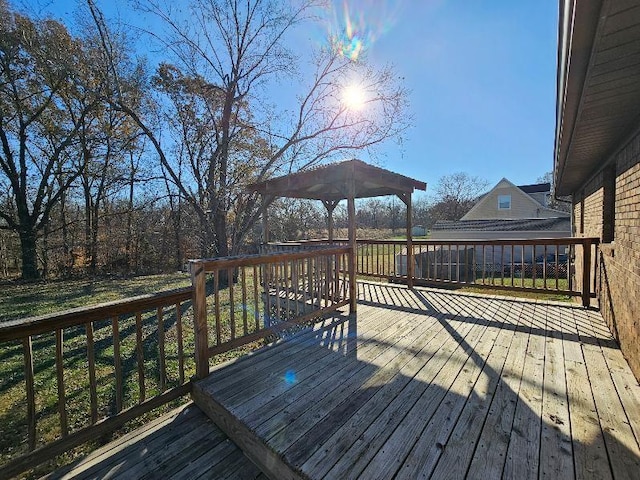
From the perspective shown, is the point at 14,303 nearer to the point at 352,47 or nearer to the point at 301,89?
the point at 301,89

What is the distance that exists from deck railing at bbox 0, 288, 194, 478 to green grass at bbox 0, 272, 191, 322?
2.20m

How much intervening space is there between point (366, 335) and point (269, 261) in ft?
4.65

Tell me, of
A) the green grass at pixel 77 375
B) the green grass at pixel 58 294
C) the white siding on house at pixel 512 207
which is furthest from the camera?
the white siding on house at pixel 512 207

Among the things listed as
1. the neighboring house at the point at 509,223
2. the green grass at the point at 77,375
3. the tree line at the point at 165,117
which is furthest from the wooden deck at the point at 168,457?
the neighboring house at the point at 509,223

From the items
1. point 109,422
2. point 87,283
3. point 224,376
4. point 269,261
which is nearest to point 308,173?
point 269,261

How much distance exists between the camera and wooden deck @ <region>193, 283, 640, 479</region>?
1.51 m

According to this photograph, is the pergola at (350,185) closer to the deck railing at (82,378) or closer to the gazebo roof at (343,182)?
the gazebo roof at (343,182)

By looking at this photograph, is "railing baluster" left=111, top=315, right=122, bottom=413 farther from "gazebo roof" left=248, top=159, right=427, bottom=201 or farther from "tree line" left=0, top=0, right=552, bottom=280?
"tree line" left=0, top=0, right=552, bottom=280

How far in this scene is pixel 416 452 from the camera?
1.57 m

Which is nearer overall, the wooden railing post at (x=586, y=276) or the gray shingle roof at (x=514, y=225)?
the wooden railing post at (x=586, y=276)

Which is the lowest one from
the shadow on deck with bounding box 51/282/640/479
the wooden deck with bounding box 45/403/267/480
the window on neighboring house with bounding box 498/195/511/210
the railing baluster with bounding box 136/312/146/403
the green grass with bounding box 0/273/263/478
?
the green grass with bounding box 0/273/263/478

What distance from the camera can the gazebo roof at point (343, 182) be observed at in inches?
167

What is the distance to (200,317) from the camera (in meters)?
2.44

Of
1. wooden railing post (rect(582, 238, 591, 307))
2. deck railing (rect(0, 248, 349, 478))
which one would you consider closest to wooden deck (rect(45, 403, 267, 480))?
deck railing (rect(0, 248, 349, 478))
